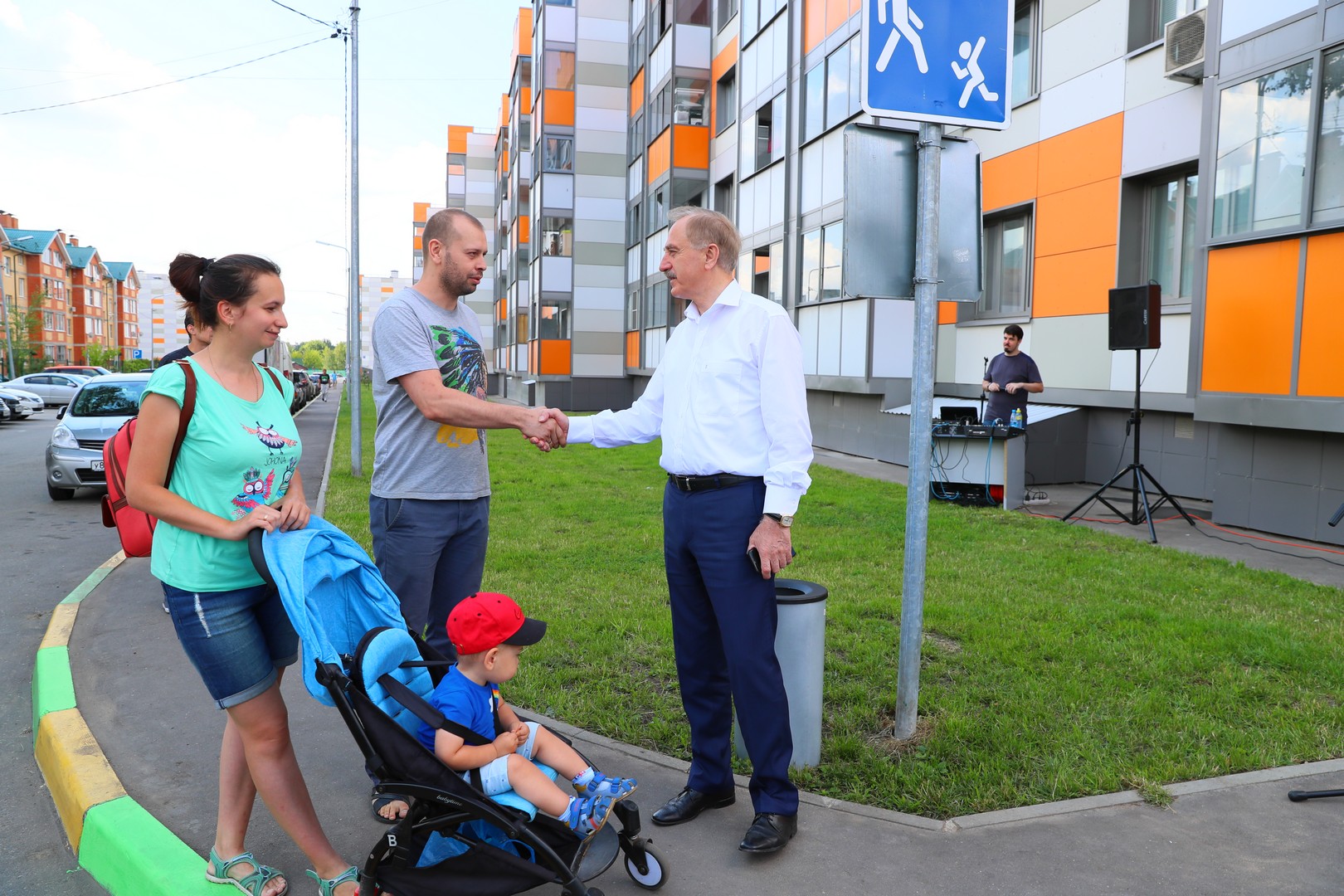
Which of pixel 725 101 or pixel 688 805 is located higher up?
pixel 725 101

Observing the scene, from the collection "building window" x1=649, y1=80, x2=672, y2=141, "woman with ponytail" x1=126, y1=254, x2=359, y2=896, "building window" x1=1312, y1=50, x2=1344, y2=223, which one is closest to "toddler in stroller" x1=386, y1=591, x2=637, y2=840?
"woman with ponytail" x1=126, y1=254, x2=359, y2=896

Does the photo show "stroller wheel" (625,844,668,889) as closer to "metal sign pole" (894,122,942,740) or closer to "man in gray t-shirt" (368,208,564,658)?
"man in gray t-shirt" (368,208,564,658)

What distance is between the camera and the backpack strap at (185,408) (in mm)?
2664

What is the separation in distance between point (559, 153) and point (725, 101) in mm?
11753

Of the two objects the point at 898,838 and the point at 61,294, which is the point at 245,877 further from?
the point at 61,294

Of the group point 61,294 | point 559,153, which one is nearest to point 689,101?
point 559,153

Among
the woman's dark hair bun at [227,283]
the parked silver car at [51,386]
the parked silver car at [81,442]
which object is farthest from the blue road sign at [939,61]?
the parked silver car at [51,386]

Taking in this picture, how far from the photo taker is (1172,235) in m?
12.0

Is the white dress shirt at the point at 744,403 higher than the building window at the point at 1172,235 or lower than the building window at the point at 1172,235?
lower

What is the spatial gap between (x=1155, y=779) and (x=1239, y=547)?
228 inches

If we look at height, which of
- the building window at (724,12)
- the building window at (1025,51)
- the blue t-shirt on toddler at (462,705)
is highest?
the building window at (724,12)

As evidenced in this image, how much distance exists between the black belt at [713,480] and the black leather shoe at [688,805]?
1.20 m

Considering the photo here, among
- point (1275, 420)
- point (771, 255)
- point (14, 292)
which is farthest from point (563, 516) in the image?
point (14, 292)

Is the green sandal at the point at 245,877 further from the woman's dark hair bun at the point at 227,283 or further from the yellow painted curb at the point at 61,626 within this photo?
the yellow painted curb at the point at 61,626
